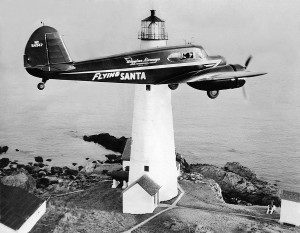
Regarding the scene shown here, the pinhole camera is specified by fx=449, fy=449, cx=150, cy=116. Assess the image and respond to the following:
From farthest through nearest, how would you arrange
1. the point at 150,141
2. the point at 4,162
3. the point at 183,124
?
the point at 183,124
the point at 4,162
the point at 150,141

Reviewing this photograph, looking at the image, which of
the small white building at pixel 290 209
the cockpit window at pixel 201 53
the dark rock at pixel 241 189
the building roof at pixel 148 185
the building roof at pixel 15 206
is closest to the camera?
the cockpit window at pixel 201 53

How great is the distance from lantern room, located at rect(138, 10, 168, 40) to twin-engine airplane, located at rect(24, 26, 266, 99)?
4.21 m

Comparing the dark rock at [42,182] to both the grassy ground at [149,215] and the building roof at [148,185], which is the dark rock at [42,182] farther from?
the building roof at [148,185]

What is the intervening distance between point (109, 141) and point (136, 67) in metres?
36.0

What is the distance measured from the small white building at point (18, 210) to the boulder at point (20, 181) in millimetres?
7681

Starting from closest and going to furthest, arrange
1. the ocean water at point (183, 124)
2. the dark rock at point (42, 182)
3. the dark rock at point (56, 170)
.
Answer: the dark rock at point (42, 182) → the dark rock at point (56, 170) → the ocean water at point (183, 124)

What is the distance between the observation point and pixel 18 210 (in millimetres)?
27031

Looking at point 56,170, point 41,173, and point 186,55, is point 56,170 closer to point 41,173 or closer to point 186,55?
point 41,173

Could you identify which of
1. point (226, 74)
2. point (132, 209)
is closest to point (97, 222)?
point (132, 209)

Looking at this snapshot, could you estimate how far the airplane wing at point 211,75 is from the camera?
72.6 ft

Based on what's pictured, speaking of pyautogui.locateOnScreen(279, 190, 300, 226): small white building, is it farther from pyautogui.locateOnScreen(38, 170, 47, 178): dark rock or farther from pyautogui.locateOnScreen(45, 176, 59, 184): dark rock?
pyautogui.locateOnScreen(38, 170, 47, 178): dark rock

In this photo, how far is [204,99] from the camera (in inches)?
2958

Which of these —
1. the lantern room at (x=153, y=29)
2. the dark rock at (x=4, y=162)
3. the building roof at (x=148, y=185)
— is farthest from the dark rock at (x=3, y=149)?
Answer: the lantern room at (x=153, y=29)

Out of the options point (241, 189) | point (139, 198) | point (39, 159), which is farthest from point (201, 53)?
point (39, 159)
